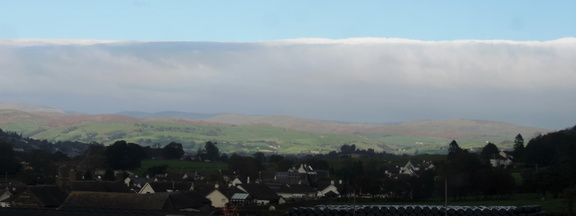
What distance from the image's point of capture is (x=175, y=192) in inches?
2842

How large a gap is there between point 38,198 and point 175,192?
10.7 meters

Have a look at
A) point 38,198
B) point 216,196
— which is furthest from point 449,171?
point 38,198

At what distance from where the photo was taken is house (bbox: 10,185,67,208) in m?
67.9

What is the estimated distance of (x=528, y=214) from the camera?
984 inches

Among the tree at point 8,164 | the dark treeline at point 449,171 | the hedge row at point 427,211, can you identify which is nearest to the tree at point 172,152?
the dark treeline at point 449,171

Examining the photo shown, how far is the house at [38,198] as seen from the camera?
223 ft

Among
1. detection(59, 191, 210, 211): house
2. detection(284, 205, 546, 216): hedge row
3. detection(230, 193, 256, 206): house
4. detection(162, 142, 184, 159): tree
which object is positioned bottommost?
detection(230, 193, 256, 206): house

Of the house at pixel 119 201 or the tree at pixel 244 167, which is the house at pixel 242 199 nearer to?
the house at pixel 119 201

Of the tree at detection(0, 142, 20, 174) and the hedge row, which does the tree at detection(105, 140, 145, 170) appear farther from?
the hedge row

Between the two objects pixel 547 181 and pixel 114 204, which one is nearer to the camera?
pixel 114 204

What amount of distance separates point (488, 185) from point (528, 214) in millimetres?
63934

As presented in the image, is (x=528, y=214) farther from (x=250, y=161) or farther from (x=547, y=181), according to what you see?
(x=250, y=161)

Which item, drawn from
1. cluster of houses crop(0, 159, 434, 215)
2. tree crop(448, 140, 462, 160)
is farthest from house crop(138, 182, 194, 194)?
tree crop(448, 140, 462, 160)

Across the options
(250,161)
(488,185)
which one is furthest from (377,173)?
(488,185)
